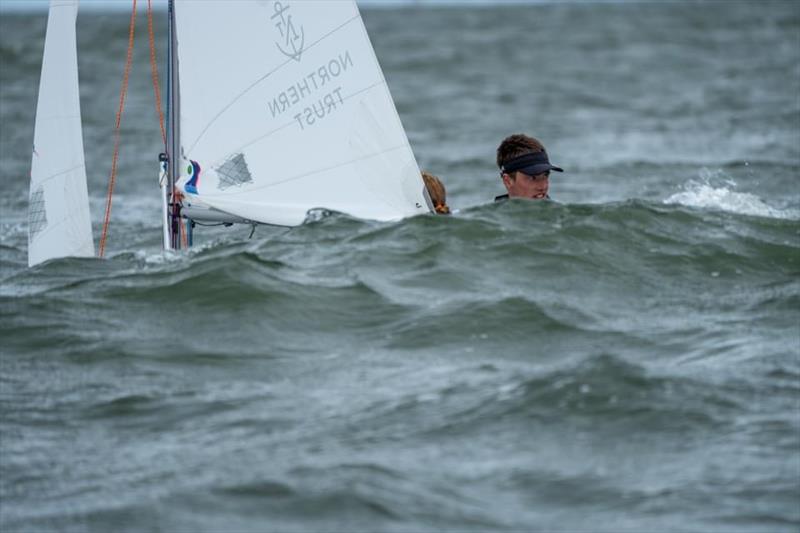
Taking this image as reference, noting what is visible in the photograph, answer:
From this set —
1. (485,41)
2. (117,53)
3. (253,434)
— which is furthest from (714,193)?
(485,41)

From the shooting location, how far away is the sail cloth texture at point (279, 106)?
805 centimetres

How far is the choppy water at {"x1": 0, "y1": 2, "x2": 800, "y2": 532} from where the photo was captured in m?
5.02

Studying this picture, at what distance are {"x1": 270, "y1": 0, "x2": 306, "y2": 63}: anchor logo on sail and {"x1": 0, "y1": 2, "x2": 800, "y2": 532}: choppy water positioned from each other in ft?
3.66

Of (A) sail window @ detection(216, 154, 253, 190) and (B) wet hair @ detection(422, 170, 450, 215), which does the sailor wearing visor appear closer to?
(B) wet hair @ detection(422, 170, 450, 215)

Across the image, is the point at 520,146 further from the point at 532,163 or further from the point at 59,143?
the point at 59,143

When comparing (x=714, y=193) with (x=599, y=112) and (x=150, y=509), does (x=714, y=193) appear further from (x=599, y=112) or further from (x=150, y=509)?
(x=599, y=112)

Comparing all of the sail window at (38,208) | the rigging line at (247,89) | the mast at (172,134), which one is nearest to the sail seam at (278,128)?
the rigging line at (247,89)

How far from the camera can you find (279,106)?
8.15m

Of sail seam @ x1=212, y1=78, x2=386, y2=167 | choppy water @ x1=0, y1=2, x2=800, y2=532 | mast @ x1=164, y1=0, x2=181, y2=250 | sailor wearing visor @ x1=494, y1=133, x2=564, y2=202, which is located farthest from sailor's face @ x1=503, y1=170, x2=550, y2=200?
mast @ x1=164, y1=0, x2=181, y2=250

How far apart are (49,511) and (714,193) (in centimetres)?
729

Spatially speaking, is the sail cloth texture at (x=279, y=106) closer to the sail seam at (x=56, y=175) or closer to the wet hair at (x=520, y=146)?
the wet hair at (x=520, y=146)

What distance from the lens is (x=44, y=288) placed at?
801cm

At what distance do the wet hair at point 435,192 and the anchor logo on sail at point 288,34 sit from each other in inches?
47.1

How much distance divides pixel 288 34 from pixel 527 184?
179cm
